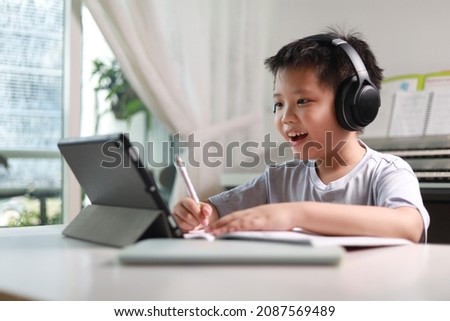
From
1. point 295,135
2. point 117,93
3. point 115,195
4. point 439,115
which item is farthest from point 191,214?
point 117,93

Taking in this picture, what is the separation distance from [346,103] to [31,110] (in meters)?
1.45

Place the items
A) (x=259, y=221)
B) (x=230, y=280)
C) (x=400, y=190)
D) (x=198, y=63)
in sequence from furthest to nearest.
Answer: (x=198, y=63) < (x=400, y=190) < (x=259, y=221) < (x=230, y=280)

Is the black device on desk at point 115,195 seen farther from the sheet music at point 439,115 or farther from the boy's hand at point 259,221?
the sheet music at point 439,115

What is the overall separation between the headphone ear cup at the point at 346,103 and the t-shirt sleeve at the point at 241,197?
25cm

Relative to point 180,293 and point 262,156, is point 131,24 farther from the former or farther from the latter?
point 180,293

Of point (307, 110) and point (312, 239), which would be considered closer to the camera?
point (312, 239)

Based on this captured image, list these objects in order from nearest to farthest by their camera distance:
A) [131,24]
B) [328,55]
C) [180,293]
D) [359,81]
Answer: [180,293] → [359,81] → [328,55] → [131,24]

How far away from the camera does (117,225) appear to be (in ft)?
2.42

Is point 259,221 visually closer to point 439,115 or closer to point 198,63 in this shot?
point 439,115

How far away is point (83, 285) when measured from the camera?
18.8 inches

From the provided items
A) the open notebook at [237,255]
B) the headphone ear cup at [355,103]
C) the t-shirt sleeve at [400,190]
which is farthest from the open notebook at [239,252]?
the headphone ear cup at [355,103]

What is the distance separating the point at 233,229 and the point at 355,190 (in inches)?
18.8

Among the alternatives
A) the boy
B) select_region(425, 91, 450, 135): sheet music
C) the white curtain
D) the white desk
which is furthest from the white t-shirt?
the white curtain

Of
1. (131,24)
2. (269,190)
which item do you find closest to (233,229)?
(269,190)
